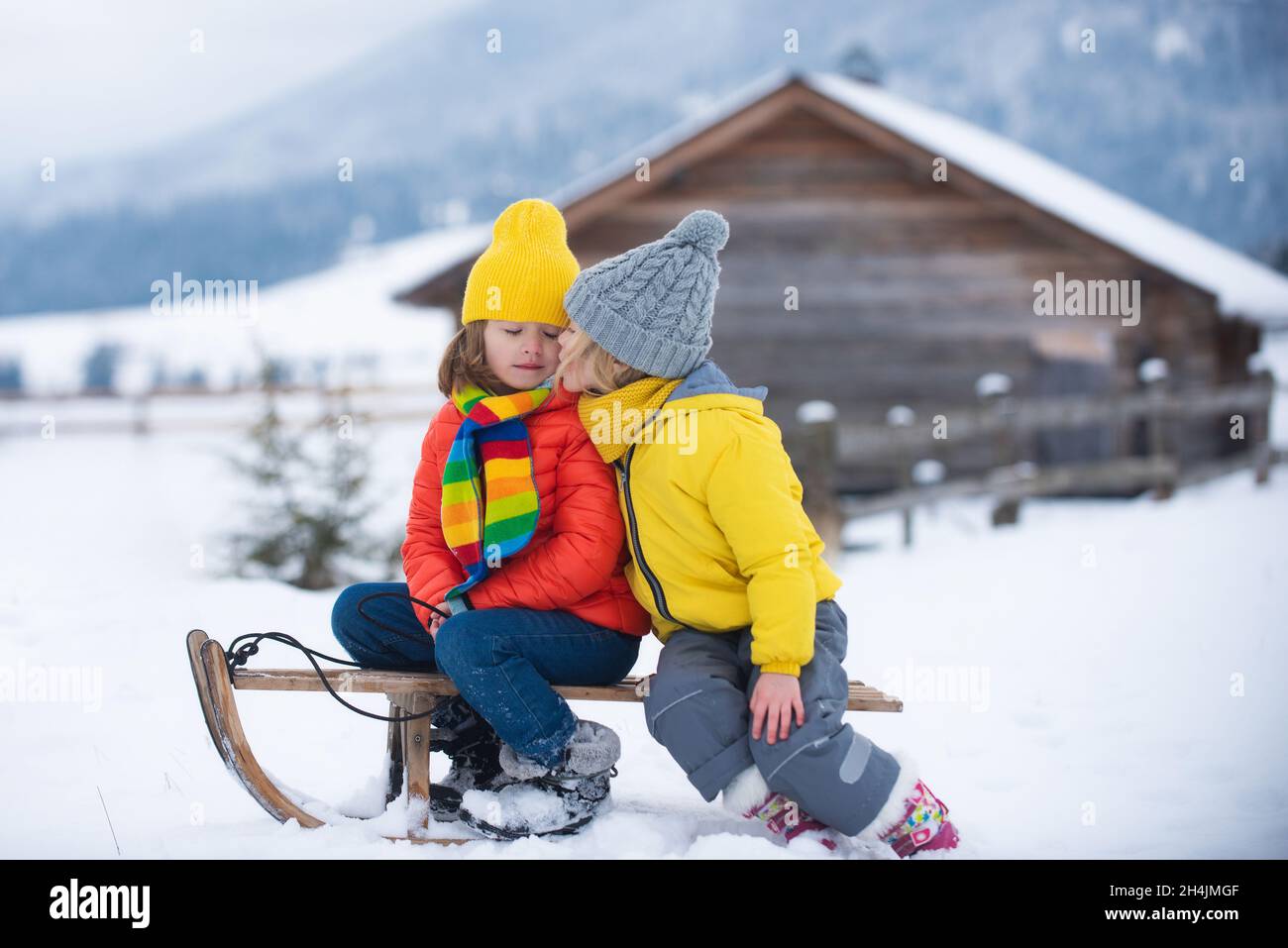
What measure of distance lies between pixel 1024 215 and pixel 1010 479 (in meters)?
2.54

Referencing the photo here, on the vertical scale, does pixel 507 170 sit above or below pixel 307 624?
above

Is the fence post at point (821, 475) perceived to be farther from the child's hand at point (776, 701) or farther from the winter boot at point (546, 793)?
the child's hand at point (776, 701)

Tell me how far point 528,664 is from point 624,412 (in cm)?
68

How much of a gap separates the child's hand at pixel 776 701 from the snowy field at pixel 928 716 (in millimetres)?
343

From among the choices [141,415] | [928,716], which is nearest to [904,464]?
[928,716]

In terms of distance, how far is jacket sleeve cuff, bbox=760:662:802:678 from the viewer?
2621 millimetres

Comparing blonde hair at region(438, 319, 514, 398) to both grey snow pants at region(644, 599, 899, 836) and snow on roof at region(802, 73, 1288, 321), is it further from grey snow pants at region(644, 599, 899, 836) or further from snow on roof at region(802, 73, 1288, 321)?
snow on roof at region(802, 73, 1288, 321)

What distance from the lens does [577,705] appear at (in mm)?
4141

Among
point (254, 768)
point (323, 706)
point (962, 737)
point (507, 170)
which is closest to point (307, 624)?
point (323, 706)

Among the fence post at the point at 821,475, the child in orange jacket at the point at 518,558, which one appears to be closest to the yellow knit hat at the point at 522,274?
the child in orange jacket at the point at 518,558

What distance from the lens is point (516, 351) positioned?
2975 millimetres

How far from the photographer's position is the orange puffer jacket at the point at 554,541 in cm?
283

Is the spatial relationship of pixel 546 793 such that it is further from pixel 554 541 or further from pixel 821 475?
pixel 821 475
